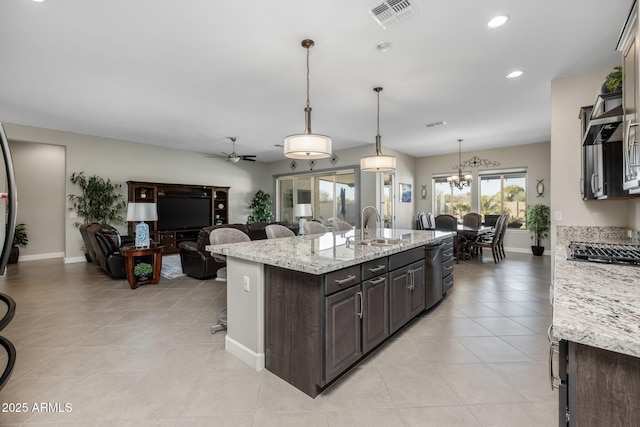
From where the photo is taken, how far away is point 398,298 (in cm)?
255

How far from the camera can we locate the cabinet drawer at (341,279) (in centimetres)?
179

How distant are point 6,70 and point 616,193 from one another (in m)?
6.46

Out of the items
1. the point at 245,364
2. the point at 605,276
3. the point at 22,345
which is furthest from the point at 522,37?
the point at 22,345

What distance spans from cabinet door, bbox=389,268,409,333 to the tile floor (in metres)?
0.20

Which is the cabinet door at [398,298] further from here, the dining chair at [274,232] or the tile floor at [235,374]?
the dining chair at [274,232]

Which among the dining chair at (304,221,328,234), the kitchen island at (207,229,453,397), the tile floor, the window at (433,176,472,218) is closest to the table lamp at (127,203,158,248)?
the tile floor

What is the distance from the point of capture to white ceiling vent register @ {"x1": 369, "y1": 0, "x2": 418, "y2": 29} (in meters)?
2.27

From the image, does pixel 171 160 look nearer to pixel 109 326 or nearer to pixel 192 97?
pixel 192 97

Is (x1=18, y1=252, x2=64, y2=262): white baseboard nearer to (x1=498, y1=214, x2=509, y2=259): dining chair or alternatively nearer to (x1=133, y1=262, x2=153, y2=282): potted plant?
(x1=133, y1=262, x2=153, y2=282): potted plant

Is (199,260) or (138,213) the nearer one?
(138,213)

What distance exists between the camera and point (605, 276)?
4.37ft

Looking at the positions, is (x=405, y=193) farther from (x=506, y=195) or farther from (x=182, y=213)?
(x=182, y=213)

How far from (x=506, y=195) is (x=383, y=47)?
6799 millimetres

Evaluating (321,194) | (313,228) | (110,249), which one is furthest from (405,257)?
(321,194)
